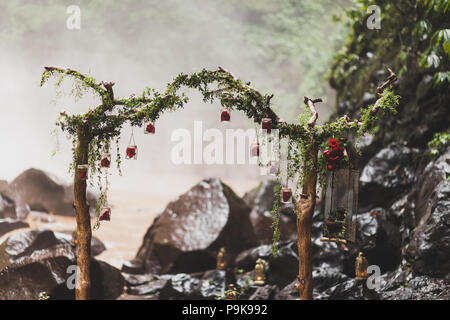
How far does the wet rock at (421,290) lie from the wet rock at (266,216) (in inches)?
107

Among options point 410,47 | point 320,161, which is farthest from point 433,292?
point 410,47

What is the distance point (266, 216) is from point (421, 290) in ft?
12.1

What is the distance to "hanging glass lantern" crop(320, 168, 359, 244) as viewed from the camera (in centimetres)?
448

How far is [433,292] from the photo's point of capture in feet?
16.7

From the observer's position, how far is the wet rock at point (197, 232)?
286 inches

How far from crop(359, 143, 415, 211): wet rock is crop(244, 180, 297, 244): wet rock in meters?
1.54

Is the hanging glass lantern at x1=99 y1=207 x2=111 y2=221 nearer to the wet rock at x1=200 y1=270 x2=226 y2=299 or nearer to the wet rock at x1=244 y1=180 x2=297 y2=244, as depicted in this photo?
the wet rock at x1=200 y1=270 x2=226 y2=299

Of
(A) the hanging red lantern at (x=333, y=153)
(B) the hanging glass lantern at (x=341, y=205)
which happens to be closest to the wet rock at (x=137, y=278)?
(B) the hanging glass lantern at (x=341, y=205)

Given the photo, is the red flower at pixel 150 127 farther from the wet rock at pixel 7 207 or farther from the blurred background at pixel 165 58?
the blurred background at pixel 165 58

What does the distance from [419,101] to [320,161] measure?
14.0 feet

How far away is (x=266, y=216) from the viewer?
8523 mm

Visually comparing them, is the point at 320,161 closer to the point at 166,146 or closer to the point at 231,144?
the point at 231,144

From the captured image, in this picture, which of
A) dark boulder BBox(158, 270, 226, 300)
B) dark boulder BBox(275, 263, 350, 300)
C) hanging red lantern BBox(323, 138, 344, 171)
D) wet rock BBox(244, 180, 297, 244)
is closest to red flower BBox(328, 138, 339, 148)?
hanging red lantern BBox(323, 138, 344, 171)

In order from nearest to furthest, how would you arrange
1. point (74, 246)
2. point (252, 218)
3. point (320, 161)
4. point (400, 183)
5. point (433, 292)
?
1. point (320, 161)
2. point (433, 292)
3. point (74, 246)
4. point (400, 183)
5. point (252, 218)
